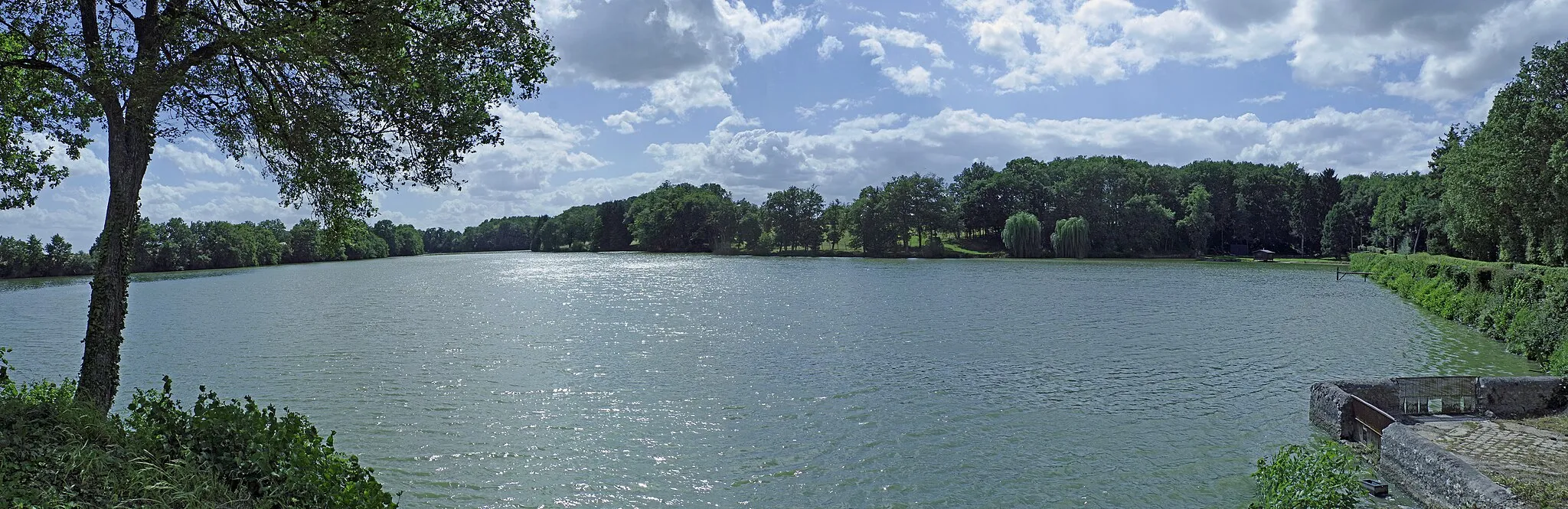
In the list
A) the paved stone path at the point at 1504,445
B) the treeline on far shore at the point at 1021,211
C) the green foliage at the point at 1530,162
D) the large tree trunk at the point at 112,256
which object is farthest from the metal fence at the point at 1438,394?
the treeline on far shore at the point at 1021,211

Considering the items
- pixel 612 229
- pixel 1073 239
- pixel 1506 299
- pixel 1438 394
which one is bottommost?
pixel 1438 394

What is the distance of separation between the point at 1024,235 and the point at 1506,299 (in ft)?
257

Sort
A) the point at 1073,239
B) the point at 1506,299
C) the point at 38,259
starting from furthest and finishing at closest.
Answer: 1. the point at 1073,239
2. the point at 38,259
3. the point at 1506,299

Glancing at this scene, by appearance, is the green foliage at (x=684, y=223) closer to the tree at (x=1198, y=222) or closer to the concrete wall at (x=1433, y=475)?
the tree at (x=1198, y=222)

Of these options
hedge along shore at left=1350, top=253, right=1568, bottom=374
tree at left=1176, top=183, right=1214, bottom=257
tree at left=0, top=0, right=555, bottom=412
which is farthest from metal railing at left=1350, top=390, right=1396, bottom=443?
tree at left=1176, top=183, right=1214, bottom=257

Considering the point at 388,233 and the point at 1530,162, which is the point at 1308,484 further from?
the point at 388,233

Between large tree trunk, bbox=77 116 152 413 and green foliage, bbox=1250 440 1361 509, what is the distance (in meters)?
14.5

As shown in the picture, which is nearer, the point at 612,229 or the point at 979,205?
the point at 979,205

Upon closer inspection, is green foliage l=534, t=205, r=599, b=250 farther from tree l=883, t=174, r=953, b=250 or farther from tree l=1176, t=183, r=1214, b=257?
tree l=1176, t=183, r=1214, b=257

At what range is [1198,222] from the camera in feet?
341

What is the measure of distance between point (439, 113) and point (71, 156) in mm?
6397

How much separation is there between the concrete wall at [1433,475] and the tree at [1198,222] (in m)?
103

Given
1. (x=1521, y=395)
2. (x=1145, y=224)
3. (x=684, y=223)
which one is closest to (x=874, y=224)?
(x=1145, y=224)

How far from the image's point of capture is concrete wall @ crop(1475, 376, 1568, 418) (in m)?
14.6
